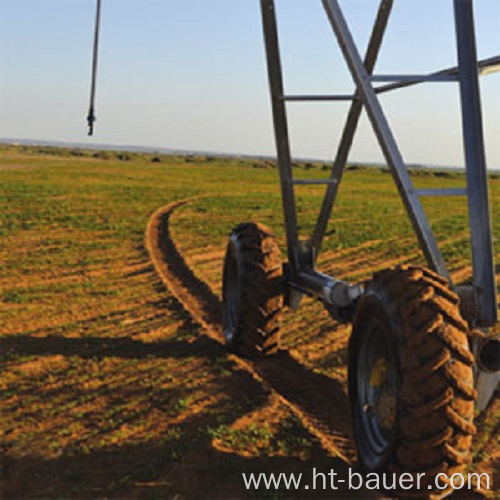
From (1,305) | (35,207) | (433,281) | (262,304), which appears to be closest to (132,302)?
(1,305)

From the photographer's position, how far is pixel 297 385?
18.8 feet

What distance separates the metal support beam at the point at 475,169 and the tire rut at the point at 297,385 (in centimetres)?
138

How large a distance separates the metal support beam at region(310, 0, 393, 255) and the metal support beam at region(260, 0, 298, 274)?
11.9 inches

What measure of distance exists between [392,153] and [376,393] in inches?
57.3

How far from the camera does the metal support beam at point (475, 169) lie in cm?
387

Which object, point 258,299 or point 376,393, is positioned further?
point 258,299

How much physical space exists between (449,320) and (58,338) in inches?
183

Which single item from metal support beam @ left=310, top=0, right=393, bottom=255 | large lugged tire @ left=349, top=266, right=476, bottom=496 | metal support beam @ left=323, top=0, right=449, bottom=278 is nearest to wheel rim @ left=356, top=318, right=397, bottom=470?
large lugged tire @ left=349, top=266, right=476, bottom=496

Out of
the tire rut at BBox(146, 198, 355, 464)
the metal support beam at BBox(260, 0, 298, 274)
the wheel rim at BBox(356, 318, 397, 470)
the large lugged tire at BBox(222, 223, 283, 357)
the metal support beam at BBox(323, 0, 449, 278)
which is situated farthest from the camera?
the metal support beam at BBox(260, 0, 298, 274)

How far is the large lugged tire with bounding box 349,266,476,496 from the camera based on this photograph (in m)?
3.37

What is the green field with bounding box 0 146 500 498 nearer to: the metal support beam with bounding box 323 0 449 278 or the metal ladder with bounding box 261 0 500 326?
the metal ladder with bounding box 261 0 500 326

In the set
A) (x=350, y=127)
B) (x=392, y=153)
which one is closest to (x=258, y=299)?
(x=350, y=127)

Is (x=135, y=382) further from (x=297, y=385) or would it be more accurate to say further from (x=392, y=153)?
(x=392, y=153)

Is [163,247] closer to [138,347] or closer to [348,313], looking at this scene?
[138,347]
